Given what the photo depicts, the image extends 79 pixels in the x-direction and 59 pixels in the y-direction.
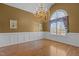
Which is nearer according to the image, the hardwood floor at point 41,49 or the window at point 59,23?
the hardwood floor at point 41,49

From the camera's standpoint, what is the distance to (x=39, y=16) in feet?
9.96

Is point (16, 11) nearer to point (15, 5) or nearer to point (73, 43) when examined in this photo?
point (15, 5)

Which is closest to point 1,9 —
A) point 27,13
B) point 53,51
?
point 27,13

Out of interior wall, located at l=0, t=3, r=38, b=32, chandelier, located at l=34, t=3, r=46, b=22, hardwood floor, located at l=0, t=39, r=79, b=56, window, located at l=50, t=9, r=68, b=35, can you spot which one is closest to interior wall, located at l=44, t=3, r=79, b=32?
window, located at l=50, t=9, r=68, b=35

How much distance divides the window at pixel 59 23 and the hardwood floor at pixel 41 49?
1.00 ft

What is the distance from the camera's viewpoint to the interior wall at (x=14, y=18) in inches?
119

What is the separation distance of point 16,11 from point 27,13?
28 centimetres

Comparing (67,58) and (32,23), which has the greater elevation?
(32,23)

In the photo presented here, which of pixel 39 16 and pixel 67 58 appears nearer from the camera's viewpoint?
pixel 67 58

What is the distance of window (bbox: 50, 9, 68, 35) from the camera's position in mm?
3023

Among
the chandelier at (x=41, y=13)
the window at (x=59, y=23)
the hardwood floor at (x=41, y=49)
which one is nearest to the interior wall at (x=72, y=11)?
the window at (x=59, y=23)

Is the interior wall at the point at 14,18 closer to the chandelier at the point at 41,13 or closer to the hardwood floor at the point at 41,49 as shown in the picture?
the chandelier at the point at 41,13

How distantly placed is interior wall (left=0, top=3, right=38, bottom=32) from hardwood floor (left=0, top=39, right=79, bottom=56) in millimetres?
390

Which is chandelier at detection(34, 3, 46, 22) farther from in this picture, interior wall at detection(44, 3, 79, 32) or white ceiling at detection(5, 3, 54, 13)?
interior wall at detection(44, 3, 79, 32)
